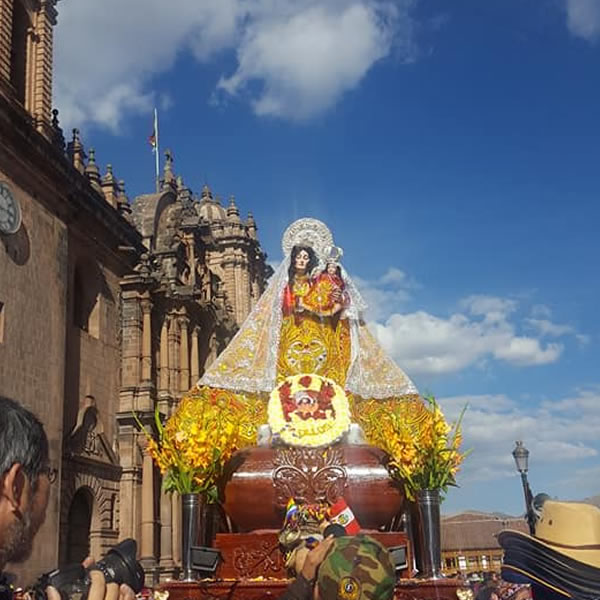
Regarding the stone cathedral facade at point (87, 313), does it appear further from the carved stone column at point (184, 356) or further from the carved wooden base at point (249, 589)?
the carved wooden base at point (249, 589)

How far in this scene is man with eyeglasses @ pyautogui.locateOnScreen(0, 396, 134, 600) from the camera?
6.24 feet

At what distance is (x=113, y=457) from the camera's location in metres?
21.2

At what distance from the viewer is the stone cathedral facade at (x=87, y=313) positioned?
1634 centimetres

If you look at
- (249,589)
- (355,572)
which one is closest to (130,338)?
(249,589)

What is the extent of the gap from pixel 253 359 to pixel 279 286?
894 millimetres

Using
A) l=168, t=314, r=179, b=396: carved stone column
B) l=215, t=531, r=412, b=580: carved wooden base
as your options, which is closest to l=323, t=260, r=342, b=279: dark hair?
l=215, t=531, r=412, b=580: carved wooden base

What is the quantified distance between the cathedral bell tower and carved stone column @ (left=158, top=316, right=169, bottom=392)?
8.36 meters

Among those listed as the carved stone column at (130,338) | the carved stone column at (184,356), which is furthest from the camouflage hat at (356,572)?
the carved stone column at (184,356)

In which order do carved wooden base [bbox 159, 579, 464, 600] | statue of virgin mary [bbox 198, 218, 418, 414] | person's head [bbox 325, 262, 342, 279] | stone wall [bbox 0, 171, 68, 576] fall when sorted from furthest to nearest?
1. stone wall [bbox 0, 171, 68, 576]
2. person's head [bbox 325, 262, 342, 279]
3. statue of virgin mary [bbox 198, 218, 418, 414]
4. carved wooden base [bbox 159, 579, 464, 600]

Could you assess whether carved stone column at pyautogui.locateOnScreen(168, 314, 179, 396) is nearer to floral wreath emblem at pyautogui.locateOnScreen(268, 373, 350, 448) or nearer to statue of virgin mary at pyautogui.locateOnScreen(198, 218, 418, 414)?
statue of virgin mary at pyautogui.locateOnScreen(198, 218, 418, 414)

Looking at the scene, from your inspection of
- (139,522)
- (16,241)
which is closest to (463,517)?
(139,522)

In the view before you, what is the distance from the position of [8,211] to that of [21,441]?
15048 mm

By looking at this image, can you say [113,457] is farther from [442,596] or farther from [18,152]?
[442,596]

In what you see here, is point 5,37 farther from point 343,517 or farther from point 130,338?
point 343,517
